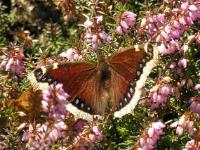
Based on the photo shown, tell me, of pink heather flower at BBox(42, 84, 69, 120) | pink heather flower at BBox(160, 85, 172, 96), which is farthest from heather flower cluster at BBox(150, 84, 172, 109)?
pink heather flower at BBox(42, 84, 69, 120)

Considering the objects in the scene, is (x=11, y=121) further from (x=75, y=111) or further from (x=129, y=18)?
(x=129, y=18)

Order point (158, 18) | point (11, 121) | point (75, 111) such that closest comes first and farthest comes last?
point (75, 111) < point (11, 121) < point (158, 18)

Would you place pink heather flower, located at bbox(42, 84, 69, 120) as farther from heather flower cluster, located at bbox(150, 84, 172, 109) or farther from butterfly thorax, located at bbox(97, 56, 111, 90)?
heather flower cluster, located at bbox(150, 84, 172, 109)

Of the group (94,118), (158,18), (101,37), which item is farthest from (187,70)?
(94,118)

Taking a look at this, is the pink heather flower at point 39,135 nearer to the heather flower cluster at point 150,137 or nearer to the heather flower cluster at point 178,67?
the heather flower cluster at point 150,137

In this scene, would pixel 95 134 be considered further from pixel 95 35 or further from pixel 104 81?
pixel 95 35

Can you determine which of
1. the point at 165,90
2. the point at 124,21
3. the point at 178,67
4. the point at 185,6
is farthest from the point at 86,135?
the point at 185,6
